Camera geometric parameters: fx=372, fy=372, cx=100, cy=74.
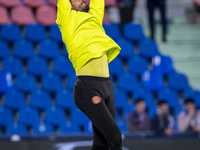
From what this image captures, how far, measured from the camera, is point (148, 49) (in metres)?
6.71

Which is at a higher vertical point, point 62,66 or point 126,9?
point 126,9

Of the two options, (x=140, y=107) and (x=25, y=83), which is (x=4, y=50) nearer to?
(x=25, y=83)

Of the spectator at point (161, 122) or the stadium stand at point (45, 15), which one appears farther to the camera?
the stadium stand at point (45, 15)

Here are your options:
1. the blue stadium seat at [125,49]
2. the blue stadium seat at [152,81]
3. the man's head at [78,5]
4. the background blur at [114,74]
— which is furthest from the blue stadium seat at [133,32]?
the man's head at [78,5]

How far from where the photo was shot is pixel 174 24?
25.5 ft

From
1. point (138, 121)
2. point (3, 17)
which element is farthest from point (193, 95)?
point (3, 17)

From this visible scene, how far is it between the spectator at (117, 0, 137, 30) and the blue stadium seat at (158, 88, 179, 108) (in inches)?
61.2

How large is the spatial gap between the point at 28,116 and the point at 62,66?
103cm

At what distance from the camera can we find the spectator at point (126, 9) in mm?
6887

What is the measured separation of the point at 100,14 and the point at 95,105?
71cm

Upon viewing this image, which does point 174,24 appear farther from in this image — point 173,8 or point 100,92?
point 100,92

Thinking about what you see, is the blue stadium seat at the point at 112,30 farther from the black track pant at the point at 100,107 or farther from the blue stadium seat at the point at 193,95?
the black track pant at the point at 100,107

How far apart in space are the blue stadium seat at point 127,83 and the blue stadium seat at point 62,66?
814 millimetres

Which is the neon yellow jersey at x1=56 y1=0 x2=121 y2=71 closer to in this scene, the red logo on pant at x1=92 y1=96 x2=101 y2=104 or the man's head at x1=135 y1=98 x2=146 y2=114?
the red logo on pant at x1=92 y1=96 x2=101 y2=104
